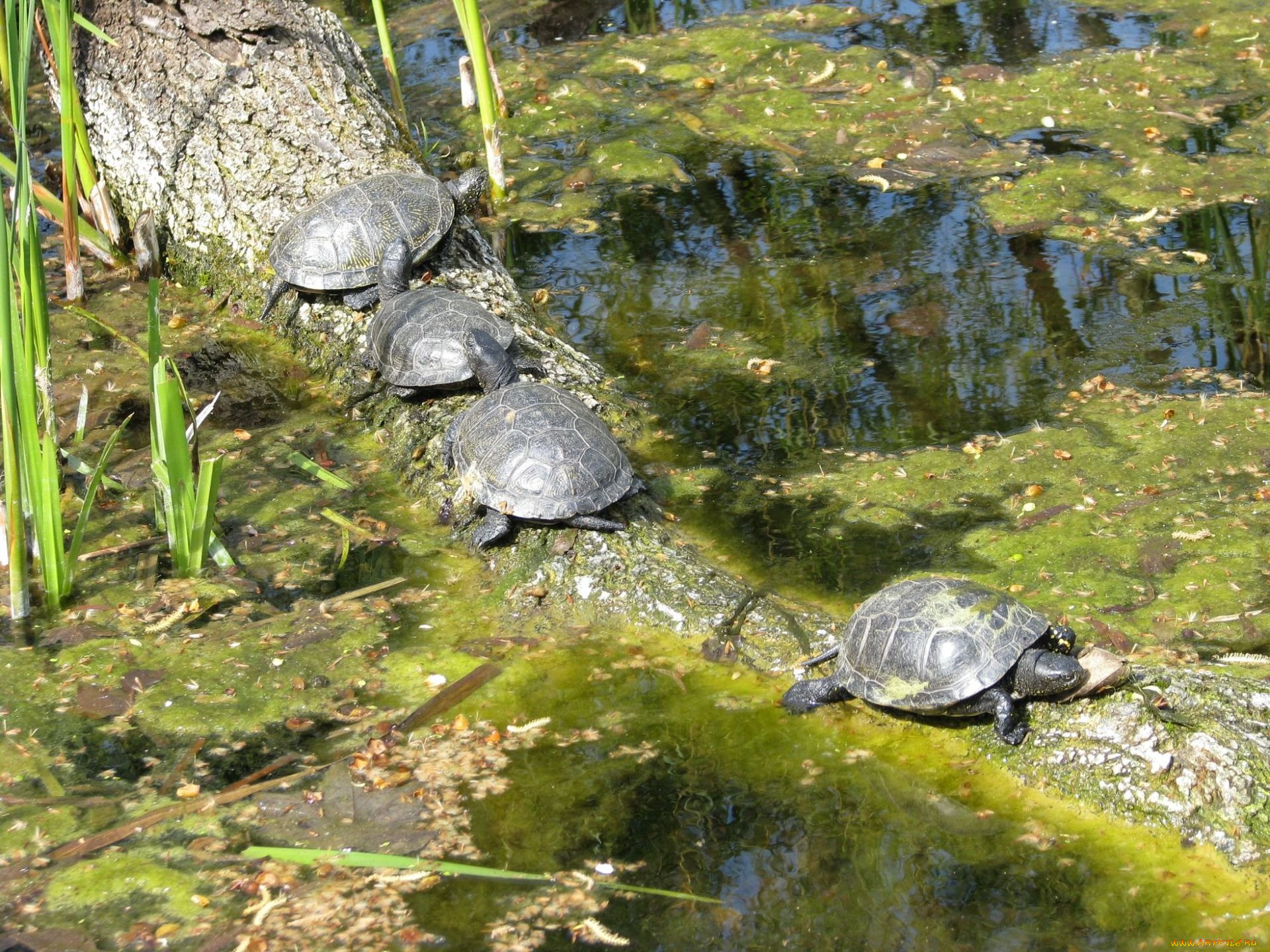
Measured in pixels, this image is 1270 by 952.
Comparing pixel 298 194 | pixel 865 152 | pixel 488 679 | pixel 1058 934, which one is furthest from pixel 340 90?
pixel 1058 934

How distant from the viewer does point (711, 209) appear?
738 centimetres

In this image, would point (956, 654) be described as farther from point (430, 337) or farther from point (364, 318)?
point (364, 318)

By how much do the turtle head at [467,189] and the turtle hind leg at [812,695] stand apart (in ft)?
12.2

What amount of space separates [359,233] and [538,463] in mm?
2178

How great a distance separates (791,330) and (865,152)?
2.43 meters

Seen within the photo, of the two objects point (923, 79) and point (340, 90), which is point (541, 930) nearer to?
point (340, 90)

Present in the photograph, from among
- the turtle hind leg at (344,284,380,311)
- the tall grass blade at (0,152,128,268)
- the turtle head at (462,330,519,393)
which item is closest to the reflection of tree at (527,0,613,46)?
the tall grass blade at (0,152,128,268)

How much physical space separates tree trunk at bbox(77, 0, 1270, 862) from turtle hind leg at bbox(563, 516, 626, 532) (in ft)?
0.16

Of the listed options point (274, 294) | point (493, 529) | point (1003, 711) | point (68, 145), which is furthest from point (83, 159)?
point (1003, 711)

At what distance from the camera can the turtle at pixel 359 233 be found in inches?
221

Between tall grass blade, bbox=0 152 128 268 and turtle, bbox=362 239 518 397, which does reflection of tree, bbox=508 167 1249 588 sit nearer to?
turtle, bbox=362 239 518 397

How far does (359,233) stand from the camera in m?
5.60

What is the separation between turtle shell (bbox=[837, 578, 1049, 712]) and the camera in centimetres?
326

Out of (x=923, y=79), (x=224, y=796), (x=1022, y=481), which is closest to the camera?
(x=224, y=796)
